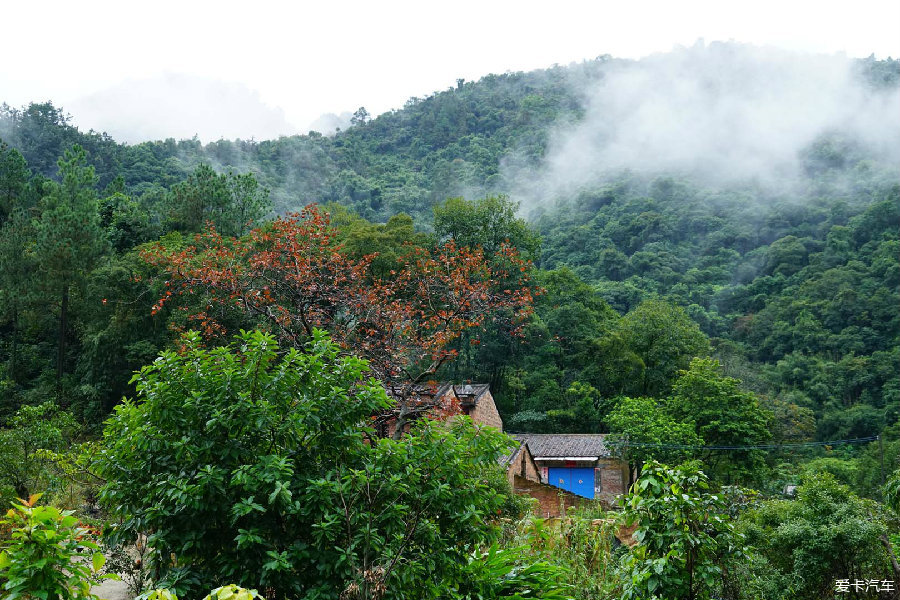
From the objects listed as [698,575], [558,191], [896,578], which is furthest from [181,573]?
[558,191]

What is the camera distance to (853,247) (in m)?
50.4

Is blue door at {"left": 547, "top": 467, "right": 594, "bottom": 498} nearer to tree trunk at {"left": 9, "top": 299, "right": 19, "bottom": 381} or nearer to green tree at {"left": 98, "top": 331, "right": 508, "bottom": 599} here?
tree trunk at {"left": 9, "top": 299, "right": 19, "bottom": 381}

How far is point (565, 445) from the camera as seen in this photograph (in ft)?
93.2

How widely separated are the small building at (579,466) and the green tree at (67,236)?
17965 mm

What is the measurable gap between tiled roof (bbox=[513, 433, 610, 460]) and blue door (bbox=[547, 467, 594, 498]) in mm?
939

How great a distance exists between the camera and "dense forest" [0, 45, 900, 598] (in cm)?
568

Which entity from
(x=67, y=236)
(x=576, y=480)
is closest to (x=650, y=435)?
(x=576, y=480)

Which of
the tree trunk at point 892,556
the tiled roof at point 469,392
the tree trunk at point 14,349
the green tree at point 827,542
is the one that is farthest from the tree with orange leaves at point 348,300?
the tree trunk at point 14,349

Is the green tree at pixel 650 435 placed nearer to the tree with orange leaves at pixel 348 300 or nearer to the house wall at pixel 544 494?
the house wall at pixel 544 494

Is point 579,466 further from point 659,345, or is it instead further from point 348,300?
point 348,300

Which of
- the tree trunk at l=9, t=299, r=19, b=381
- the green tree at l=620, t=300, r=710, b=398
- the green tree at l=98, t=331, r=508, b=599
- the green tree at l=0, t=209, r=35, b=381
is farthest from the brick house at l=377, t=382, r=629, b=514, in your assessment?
the green tree at l=98, t=331, r=508, b=599

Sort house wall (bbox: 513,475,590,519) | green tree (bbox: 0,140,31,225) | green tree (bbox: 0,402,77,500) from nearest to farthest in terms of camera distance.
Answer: green tree (bbox: 0,402,77,500), house wall (bbox: 513,475,590,519), green tree (bbox: 0,140,31,225)

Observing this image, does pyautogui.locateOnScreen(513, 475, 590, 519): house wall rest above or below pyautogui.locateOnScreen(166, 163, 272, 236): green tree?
below

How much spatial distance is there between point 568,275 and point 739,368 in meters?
10.6
